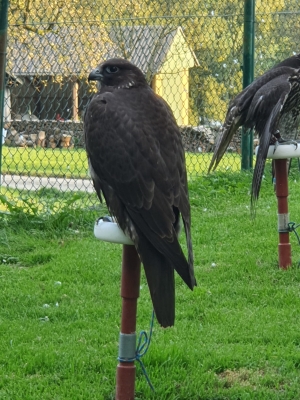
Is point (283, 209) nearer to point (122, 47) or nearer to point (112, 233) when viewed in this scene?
point (112, 233)

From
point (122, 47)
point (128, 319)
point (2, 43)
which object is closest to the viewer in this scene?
point (128, 319)

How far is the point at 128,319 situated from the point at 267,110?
7.40ft

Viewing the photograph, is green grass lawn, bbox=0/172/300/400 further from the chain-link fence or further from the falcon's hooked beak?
the chain-link fence

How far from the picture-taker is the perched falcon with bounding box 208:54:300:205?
15.0 ft

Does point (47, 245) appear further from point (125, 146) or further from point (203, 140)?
point (203, 140)

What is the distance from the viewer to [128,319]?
295cm

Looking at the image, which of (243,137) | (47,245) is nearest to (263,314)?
(47,245)

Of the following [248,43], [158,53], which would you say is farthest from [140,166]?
[158,53]

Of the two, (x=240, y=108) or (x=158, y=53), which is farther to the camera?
(x=158, y=53)

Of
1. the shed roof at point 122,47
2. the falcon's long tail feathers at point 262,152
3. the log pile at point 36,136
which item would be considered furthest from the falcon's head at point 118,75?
the log pile at point 36,136

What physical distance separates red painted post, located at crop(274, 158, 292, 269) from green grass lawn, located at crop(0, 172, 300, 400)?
0.09m

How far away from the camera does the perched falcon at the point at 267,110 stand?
180 inches

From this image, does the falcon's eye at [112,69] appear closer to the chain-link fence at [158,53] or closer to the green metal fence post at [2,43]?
the green metal fence post at [2,43]

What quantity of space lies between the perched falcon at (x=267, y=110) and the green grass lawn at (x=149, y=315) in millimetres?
685
